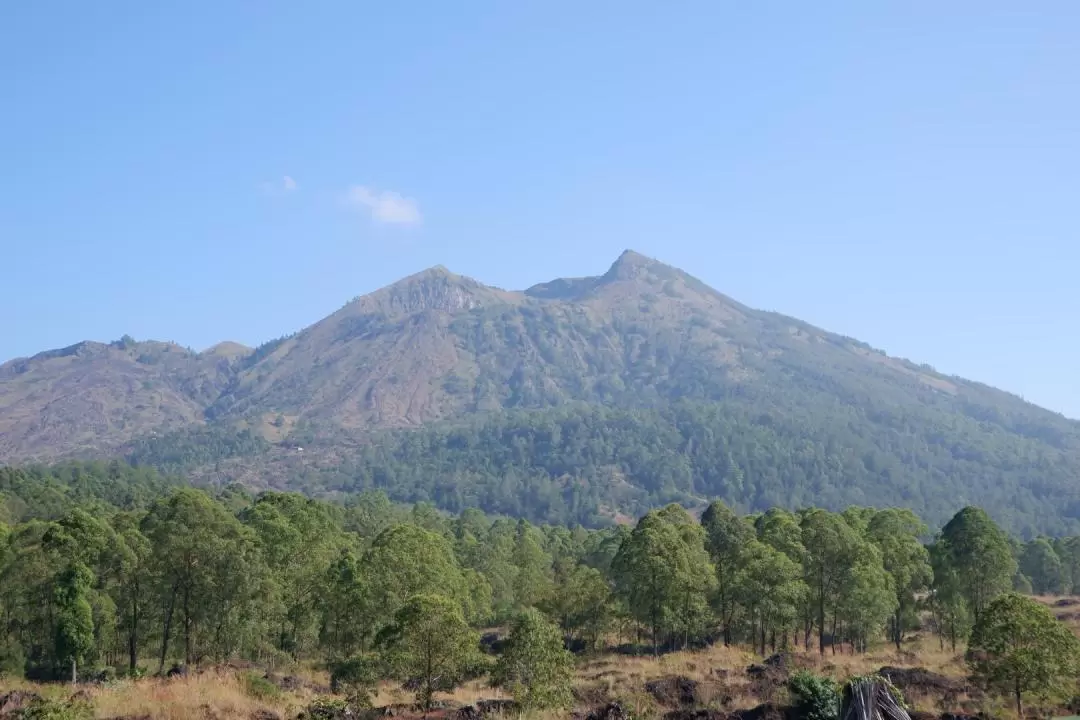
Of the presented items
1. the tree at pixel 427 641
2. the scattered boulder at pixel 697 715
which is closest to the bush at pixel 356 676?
the tree at pixel 427 641

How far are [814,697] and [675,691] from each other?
722cm

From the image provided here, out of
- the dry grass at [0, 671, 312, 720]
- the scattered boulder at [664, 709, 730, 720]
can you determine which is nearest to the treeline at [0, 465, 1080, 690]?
the dry grass at [0, 671, 312, 720]

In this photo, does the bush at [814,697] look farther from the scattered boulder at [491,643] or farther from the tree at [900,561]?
the tree at [900,561]

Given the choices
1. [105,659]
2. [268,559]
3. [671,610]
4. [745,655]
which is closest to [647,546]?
[671,610]

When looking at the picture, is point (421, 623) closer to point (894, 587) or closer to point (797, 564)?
point (797, 564)

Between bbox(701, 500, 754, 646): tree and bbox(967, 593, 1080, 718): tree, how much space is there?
18285 millimetres

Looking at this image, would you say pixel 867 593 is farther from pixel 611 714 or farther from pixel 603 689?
pixel 611 714

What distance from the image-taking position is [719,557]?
52.9m

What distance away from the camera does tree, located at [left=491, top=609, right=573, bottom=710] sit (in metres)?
23.5

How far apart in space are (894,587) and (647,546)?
14767 mm

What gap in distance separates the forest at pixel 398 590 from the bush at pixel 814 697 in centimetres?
703

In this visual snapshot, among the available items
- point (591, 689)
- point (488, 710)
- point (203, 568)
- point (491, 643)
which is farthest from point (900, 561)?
point (203, 568)

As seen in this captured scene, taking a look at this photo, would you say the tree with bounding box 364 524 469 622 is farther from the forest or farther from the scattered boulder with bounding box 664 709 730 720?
the scattered boulder with bounding box 664 709 730 720

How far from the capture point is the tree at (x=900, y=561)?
48938 millimetres
